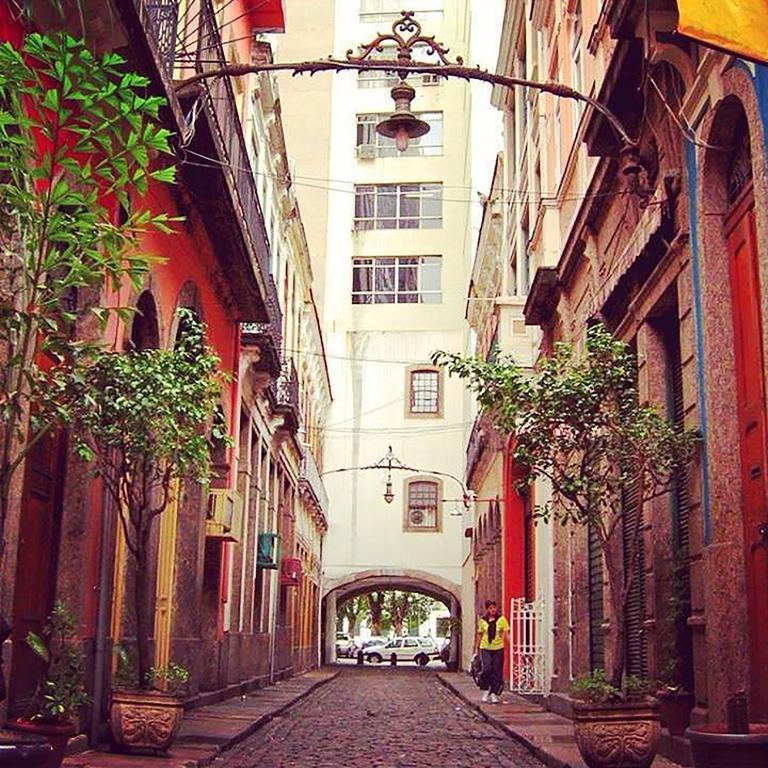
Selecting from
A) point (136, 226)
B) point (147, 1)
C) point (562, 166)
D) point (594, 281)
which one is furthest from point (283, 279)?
point (136, 226)

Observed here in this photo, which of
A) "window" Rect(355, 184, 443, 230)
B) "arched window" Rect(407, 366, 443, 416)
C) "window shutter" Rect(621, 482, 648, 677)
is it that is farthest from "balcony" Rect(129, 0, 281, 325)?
"window" Rect(355, 184, 443, 230)

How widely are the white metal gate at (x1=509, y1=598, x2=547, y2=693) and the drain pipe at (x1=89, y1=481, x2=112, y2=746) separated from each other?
1000 cm

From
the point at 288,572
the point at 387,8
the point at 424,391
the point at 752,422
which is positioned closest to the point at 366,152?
the point at 387,8

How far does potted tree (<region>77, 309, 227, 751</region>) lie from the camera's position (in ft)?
30.7

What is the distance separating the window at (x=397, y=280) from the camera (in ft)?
146

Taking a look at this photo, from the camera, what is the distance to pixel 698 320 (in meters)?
9.75

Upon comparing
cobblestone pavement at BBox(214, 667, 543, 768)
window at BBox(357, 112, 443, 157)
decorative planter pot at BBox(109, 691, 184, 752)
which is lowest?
cobblestone pavement at BBox(214, 667, 543, 768)

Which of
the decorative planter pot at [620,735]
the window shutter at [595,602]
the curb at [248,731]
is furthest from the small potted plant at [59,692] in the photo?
the window shutter at [595,602]

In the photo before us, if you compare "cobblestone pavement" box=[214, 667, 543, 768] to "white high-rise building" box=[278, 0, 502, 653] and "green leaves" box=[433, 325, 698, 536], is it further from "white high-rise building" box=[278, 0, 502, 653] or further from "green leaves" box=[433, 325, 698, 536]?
"white high-rise building" box=[278, 0, 502, 653]

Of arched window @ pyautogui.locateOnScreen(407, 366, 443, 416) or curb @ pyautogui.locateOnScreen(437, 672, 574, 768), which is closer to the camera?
curb @ pyautogui.locateOnScreen(437, 672, 574, 768)

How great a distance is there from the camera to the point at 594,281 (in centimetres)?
1526

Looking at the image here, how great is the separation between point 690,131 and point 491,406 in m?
2.77

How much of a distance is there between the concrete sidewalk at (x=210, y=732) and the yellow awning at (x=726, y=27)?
246 inches

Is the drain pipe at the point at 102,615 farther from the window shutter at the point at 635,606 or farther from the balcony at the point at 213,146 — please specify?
the window shutter at the point at 635,606
